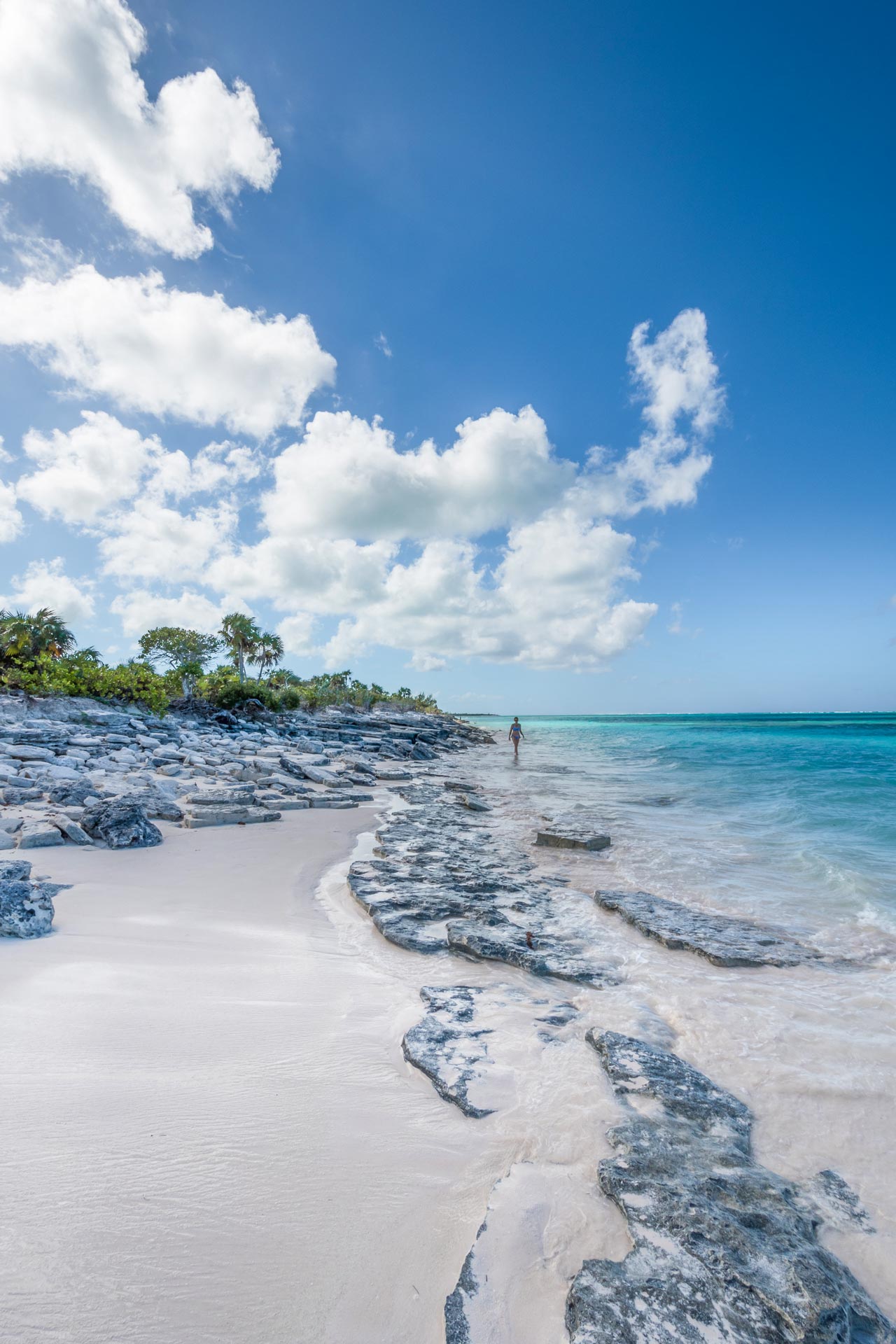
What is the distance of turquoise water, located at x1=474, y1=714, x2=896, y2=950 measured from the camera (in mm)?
6828

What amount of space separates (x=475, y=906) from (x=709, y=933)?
2212mm

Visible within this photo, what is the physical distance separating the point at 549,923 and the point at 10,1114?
4.24m

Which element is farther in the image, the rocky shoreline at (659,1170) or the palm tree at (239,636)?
the palm tree at (239,636)

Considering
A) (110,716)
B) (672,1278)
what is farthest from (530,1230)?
(110,716)

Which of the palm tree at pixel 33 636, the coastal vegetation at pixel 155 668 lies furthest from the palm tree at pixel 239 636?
the palm tree at pixel 33 636

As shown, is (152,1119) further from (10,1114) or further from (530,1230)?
(530,1230)

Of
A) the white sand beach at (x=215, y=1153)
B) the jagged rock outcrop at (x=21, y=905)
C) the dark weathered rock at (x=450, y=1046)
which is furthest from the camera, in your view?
the jagged rock outcrop at (x=21, y=905)

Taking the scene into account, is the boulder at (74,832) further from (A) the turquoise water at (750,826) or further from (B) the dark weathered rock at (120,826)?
(A) the turquoise water at (750,826)

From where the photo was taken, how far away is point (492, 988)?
3918 millimetres

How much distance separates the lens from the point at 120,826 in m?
6.75

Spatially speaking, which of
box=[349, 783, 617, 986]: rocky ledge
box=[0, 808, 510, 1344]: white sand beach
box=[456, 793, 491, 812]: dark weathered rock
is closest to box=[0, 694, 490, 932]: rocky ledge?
box=[0, 808, 510, 1344]: white sand beach

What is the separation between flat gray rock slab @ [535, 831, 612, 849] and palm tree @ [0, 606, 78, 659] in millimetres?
21187

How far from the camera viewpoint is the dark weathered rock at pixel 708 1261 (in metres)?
1.60

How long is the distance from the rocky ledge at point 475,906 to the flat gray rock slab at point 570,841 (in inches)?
23.6
